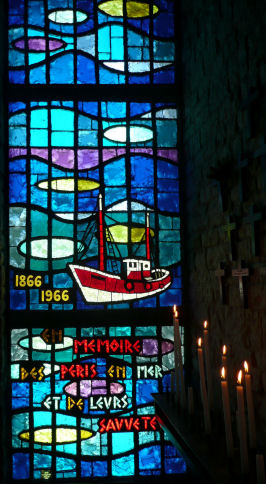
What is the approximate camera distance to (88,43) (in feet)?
15.4

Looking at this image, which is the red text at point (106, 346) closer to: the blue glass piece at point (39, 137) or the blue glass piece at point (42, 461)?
the blue glass piece at point (42, 461)

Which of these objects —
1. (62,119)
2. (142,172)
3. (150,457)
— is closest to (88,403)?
(150,457)

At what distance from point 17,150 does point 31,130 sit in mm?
204

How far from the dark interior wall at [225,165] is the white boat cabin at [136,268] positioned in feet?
1.11

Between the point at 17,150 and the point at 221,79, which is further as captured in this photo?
the point at 17,150

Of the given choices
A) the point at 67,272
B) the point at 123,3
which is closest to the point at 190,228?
the point at 67,272

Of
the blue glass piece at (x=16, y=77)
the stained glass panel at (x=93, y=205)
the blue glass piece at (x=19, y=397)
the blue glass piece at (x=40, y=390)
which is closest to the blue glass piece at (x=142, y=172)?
the stained glass panel at (x=93, y=205)

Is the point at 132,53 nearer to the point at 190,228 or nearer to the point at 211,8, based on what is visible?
the point at 211,8

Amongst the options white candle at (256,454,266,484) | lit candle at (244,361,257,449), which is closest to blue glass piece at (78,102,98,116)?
lit candle at (244,361,257,449)

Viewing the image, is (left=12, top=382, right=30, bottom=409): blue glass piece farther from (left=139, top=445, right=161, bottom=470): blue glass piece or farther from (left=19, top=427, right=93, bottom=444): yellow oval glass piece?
(left=139, top=445, right=161, bottom=470): blue glass piece

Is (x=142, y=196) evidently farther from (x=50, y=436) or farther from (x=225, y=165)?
(x=50, y=436)

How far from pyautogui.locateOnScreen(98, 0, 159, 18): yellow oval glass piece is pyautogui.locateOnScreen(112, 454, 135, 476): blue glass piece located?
3644mm

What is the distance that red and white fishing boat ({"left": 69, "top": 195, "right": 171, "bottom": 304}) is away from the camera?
4.40m

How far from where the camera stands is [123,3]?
4.73 metres
